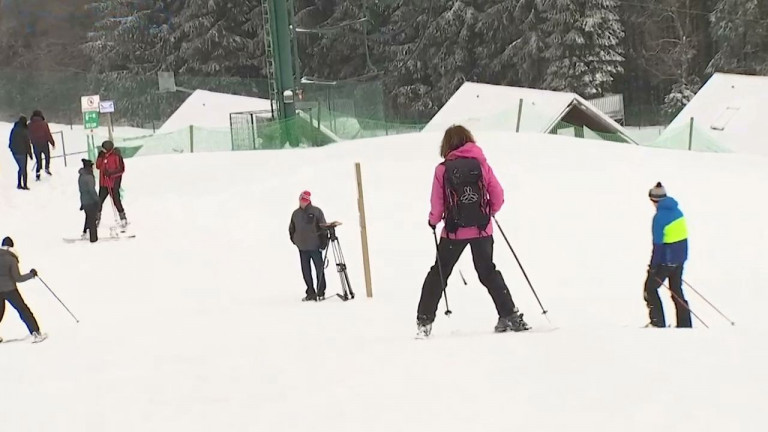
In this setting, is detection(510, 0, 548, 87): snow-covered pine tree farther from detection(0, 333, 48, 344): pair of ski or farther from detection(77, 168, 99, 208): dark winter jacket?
detection(0, 333, 48, 344): pair of ski

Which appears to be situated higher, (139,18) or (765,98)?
(139,18)

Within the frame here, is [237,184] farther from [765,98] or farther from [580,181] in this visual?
[765,98]

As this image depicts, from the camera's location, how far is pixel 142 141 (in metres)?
25.9

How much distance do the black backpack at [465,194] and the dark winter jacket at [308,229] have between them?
4.31 metres

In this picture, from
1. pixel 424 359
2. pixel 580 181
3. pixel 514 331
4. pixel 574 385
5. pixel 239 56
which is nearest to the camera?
pixel 574 385

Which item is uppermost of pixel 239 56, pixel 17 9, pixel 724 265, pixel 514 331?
pixel 17 9

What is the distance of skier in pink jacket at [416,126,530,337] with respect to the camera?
6262 millimetres

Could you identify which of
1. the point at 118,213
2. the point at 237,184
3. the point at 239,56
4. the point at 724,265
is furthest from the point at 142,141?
the point at 239,56

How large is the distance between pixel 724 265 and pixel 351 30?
139ft

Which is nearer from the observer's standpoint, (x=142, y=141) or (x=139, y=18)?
(x=142, y=141)

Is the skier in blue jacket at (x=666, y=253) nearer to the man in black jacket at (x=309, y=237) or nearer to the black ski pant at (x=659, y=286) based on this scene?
the black ski pant at (x=659, y=286)

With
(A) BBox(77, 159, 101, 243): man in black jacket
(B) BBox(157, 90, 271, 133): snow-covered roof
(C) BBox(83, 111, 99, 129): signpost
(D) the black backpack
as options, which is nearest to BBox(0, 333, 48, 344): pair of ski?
(D) the black backpack

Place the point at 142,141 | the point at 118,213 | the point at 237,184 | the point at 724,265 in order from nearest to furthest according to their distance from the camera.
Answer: the point at 724,265
the point at 118,213
the point at 237,184
the point at 142,141

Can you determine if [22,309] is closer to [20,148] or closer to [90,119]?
[20,148]
